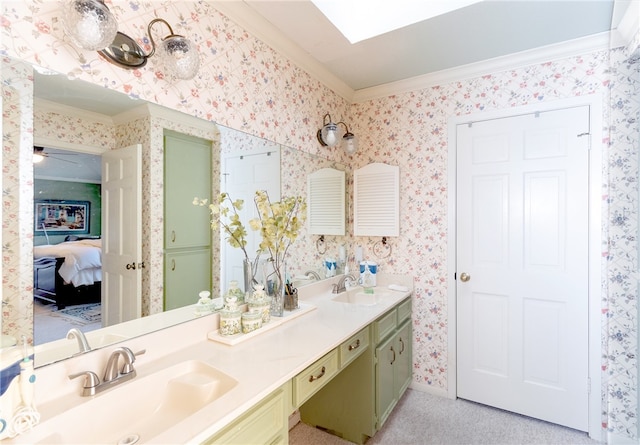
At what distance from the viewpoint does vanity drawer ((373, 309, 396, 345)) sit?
6.44 feet

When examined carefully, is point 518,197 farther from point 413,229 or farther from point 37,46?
point 37,46

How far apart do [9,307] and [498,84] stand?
9.47 ft

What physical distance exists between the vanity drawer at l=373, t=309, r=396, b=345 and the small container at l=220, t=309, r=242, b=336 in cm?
86

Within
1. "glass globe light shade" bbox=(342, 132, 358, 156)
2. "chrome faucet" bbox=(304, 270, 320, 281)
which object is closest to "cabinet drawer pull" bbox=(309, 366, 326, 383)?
"chrome faucet" bbox=(304, 270, 320, 281)

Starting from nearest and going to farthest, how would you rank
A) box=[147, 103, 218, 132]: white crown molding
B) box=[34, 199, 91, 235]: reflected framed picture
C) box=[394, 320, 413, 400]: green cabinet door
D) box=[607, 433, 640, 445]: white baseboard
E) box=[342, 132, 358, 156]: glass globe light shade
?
box=[34, 199, 91, 235]: reflected framed picture → box=[147, 103, 218, 132]: white crown molding → box=[607, 433, 640, 445]: white baseboard → box=[394, 320, 413, 400]: green cabinet door → box=[342, 132, 358, 156]: glass globe light shade

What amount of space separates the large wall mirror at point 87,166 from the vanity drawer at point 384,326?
99 centimetres

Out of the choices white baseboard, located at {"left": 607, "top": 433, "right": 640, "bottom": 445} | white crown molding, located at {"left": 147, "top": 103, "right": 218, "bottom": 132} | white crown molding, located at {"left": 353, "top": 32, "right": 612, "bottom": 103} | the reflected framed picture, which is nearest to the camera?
the reflected framed picture

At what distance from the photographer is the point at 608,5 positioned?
1.69m

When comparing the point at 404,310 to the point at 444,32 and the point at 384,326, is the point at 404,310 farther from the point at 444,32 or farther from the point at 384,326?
the point at 444,32

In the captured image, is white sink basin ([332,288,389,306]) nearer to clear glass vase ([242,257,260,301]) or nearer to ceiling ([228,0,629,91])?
clear glass vase ([242,257,260,301])

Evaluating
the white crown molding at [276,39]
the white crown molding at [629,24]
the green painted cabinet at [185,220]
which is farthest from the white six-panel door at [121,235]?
the white crown molding at [629,24]

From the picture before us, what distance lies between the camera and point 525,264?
224 cm

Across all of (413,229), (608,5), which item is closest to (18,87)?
(413,229)

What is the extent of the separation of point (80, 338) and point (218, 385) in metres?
0.50
